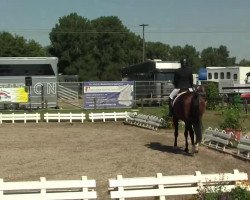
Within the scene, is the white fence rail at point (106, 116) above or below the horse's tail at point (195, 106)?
below

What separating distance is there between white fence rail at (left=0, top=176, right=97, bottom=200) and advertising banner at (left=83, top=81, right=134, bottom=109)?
28.9 meters

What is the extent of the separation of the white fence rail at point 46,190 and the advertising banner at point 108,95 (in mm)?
28887

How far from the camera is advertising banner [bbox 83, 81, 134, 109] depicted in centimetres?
3750

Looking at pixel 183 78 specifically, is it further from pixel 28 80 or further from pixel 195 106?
pixel 28 80

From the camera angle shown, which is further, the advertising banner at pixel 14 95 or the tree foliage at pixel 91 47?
the tree foliage at pixel 91 47

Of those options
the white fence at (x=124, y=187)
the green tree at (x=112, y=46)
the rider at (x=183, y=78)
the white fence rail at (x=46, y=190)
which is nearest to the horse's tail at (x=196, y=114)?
the rider at (x=183, y=78)

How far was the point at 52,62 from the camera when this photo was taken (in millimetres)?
41938

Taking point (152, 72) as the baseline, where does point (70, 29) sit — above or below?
above

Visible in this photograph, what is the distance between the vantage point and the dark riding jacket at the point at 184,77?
14.8 m

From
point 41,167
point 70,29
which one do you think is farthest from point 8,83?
point 70,29

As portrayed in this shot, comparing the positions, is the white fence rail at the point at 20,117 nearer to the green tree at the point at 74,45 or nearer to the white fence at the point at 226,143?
the white fence at the point at 226,143

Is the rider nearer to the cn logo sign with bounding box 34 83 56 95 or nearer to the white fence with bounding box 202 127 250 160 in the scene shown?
the white fence with bounding box 202 127 250 160

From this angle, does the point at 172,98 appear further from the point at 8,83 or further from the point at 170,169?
the point at 8,83

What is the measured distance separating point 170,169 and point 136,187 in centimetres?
368
